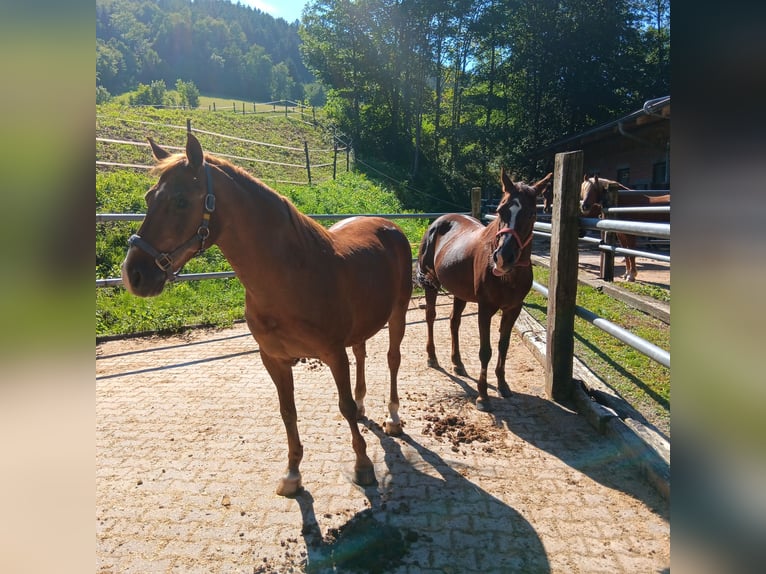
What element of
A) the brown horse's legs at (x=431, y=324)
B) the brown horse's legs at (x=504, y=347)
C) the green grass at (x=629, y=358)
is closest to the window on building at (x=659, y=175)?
the green grass at (x=629, y=358)

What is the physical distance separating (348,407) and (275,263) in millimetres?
1094

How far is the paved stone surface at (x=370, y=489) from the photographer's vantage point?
231cm

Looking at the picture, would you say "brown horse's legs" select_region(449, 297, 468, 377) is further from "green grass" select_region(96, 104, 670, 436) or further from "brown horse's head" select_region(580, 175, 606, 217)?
"brown horse's head" select_region(580, 175, 606, 217)

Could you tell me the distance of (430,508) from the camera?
2672mm

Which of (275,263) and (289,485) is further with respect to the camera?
(289,485)

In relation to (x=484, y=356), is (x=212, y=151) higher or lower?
higher

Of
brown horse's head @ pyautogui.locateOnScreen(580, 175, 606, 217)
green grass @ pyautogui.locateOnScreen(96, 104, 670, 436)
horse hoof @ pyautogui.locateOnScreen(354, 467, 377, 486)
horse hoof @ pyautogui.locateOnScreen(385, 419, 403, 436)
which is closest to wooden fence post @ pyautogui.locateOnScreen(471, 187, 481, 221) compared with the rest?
green grass @ pyautogui.locateOnScreen(96, 104, 670, 436)

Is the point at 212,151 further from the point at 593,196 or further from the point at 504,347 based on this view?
the point at 504,347

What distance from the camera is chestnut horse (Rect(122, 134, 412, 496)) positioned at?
2.06 meters

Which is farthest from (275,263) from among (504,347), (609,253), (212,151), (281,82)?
(281,82)

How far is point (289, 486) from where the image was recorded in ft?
9.18
